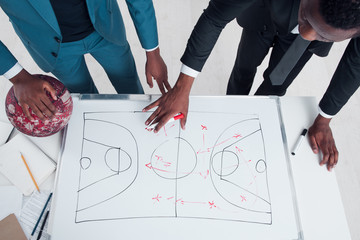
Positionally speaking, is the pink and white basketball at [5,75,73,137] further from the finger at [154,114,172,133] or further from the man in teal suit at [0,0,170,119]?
the finger at [154,114,172,133]

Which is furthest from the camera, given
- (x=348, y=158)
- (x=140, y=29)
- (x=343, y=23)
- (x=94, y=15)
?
(x=348, y=158)

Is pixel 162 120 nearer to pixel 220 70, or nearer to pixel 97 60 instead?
pixel 97 60

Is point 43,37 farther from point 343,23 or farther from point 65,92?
point 343,23

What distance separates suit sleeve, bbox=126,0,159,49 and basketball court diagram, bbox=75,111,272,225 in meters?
0.33

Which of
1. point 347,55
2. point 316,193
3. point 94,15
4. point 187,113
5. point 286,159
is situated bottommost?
point 316,193

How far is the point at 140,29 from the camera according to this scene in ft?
3.53

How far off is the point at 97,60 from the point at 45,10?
1.43ft

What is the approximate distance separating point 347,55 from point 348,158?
1.13m

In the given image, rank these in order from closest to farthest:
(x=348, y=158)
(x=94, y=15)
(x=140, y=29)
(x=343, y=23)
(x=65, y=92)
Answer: (x=343, y=23), (x=65, y=92), (x=94, y=15), (x=140, y=29), (x=348, y=158)

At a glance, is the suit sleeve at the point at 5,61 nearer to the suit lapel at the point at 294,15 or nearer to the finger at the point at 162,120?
the finger at the point at 162,120

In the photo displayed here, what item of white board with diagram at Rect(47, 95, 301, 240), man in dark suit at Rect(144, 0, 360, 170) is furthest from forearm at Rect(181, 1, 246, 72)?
white board with diagram at Rect(47, 95, 301, 240)

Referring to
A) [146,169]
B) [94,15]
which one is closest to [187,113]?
[146,169]

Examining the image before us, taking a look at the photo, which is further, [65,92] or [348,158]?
[348,158]

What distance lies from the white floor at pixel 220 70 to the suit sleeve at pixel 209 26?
3.22ft
